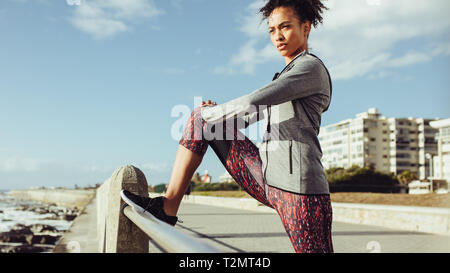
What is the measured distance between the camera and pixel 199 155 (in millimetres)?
1664

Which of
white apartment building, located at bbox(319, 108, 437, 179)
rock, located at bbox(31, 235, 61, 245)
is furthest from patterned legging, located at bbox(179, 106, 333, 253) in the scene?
white apartment building, located at bbox(319, 108, 437, 179)

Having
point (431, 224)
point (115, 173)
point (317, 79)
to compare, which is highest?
point (317, 79)

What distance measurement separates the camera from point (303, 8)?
1677 mm

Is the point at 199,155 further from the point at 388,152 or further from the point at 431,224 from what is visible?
the point at 388,152

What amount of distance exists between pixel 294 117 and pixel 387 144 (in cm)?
9988

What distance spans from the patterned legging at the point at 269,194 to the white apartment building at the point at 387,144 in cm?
9303

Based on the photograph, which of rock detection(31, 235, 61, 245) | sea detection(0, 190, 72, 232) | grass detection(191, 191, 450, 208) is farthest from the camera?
sea detection(0, 190, 72, 232)

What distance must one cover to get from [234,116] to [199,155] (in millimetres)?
273

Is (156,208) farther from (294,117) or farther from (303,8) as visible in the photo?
(303,8)

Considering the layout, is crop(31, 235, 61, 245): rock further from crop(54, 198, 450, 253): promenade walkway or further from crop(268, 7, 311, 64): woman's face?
crop(268, 7, 311, 64): woman's face

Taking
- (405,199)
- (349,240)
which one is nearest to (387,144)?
(405,199)

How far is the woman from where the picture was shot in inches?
58.4

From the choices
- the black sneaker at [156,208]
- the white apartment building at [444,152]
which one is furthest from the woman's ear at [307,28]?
the white apartment building at [444,152]
